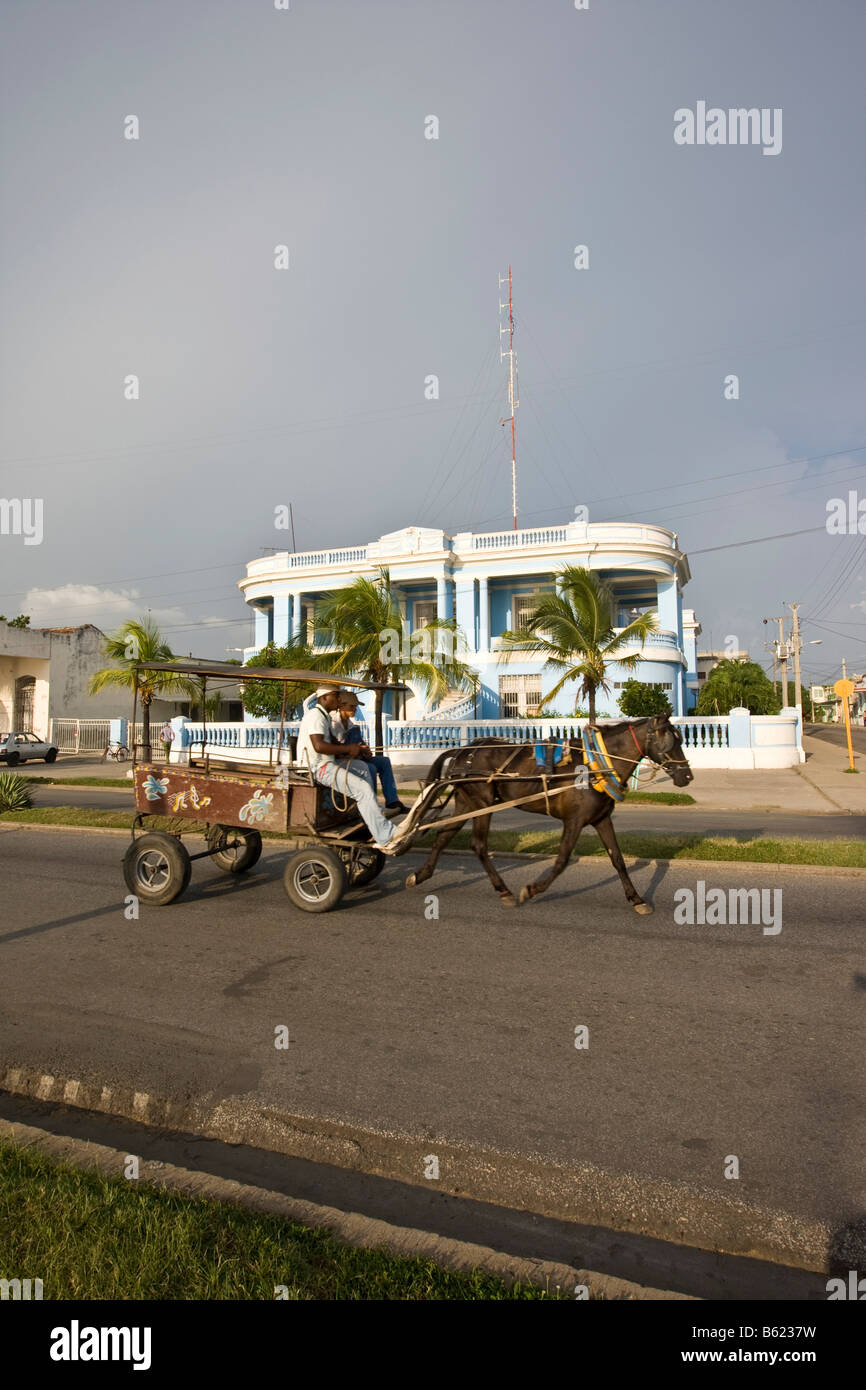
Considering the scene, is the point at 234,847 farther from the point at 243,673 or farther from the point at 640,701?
the point at 640,701

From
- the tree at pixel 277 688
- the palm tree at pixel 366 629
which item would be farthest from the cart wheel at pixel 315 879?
the tree at pixel 277 688

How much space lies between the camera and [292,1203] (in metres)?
3.34

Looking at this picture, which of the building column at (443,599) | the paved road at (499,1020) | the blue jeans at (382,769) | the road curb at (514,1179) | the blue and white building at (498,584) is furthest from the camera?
the building column at (443,599)

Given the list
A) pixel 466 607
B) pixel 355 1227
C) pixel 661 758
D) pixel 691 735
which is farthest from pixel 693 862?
pixel 466 607

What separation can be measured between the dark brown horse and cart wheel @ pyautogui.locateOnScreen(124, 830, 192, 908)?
231 cm

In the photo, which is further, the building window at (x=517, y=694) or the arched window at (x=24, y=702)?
the arched window at (x=24, y=702)

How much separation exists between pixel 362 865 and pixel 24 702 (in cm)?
3817

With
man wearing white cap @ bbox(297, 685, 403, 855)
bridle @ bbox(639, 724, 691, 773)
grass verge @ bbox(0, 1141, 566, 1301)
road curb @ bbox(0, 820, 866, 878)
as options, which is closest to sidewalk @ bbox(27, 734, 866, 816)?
road curb @ bbox(0, 820, 866, 878)

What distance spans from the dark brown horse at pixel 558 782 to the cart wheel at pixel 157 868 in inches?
90.9

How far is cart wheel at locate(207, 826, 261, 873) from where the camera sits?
382 inches

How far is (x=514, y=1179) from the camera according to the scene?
11.9 ft

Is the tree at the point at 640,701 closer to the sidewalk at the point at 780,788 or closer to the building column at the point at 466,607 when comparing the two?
the sidewalk at the point at 780,788

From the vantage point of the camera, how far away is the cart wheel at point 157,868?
849 centimetres
